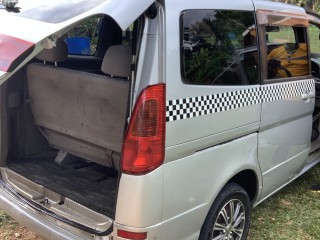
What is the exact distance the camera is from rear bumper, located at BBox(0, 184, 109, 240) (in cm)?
242

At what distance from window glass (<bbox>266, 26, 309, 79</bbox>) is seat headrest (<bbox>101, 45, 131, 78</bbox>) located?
1184 mm

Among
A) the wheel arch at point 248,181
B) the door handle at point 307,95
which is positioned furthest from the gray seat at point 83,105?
the door handle at point 307,95

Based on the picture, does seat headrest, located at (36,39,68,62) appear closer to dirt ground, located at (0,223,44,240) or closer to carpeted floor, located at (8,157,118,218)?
carpeted floor, located at (8,157,118,218)

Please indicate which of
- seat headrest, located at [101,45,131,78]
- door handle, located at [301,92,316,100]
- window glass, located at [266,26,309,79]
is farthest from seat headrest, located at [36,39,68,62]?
door handle, located at [301,92,316,100]

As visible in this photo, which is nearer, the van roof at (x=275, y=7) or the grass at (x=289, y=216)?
the van roof at (x=275, y=7)

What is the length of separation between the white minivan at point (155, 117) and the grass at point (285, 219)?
13.8 inches

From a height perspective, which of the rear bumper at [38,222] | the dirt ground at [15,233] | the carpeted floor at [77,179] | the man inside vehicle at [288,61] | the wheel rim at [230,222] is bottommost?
the dirt ground at [15,233]

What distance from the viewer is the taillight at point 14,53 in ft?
6.34

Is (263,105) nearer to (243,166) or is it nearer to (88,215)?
(243,166)

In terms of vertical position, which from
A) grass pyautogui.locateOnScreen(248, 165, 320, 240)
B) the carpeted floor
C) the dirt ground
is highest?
the carpeted floor

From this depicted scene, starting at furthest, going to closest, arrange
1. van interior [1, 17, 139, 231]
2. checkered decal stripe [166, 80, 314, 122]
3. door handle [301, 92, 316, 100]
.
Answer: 1. door handle [301, 92, 316, 100]
2. van interior [1, 17, 139, 231]
3. checkered decal stripe [166, 80, 314, 122]

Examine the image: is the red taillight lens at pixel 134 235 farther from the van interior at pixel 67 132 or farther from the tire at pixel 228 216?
the tire at pixel 228 216

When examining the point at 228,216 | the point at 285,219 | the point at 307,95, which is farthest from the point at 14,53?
the point at 285,219

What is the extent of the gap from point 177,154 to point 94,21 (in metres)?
2.21
